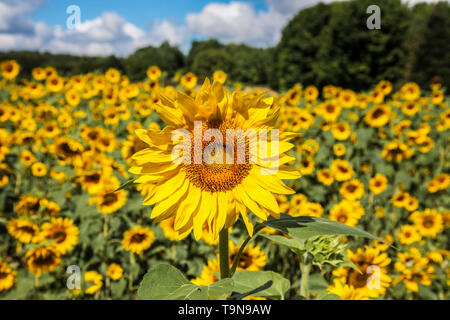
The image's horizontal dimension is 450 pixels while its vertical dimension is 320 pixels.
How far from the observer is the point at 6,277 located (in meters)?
2.92

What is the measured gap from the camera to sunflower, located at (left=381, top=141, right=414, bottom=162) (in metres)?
4.75

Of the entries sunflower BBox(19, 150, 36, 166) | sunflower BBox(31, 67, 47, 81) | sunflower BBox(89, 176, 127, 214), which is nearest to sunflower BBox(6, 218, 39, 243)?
sunflower BBox(89, 176, 127, 214)

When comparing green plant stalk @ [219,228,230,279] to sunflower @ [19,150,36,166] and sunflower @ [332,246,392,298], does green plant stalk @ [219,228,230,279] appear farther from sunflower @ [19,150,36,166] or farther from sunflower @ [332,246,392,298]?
sunflower @ [19,150,36,166]

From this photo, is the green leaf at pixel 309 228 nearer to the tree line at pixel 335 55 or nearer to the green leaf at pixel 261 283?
the green leaf at pixel 261 283

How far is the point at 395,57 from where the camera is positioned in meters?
24.4

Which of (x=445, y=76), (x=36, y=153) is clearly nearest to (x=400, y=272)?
(x=36, y=153)

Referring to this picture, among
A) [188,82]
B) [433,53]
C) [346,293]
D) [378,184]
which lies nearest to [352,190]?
[378,184]

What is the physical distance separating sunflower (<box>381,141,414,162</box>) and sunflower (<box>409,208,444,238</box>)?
123 centimetres

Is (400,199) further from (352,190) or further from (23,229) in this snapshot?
(23,229)

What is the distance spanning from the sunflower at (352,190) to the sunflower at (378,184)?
0.37m

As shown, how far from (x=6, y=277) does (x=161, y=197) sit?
8.82ft

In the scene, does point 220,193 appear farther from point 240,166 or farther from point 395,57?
point 395,57
